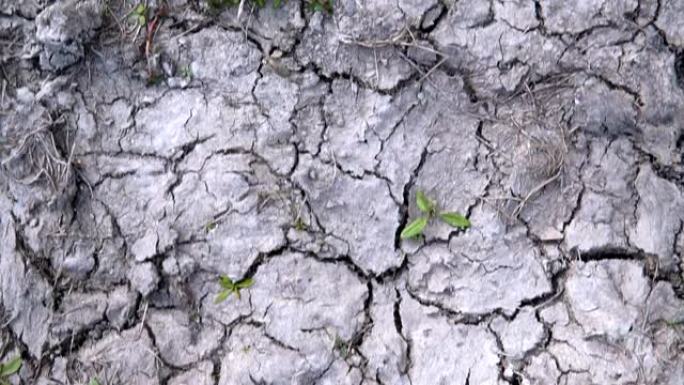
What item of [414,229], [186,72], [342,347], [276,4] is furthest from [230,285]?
[276,4]

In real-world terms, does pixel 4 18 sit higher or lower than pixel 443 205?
higher

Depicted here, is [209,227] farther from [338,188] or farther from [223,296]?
[338,188]

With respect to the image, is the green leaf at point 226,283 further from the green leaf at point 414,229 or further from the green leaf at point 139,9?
the green leaf at point 139,9

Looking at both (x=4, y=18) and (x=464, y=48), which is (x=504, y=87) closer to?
(x=464, y=48)

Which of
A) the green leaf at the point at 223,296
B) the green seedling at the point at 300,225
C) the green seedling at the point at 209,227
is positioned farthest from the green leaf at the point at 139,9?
the green leaf at the point at 223,296

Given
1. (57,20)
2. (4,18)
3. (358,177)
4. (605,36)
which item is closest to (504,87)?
(605,36)

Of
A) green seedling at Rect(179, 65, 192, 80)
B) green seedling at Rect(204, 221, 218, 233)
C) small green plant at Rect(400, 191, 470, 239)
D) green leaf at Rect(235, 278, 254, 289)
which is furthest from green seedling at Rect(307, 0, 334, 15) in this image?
green leaf at Rect(235, 278, 254, 289)

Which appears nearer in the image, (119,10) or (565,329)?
(565,329)
